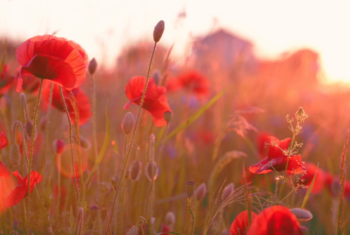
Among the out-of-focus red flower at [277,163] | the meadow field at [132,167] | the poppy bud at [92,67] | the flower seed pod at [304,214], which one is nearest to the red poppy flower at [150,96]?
the meadow field at [132,167]

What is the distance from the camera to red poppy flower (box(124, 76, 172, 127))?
101 centimetres

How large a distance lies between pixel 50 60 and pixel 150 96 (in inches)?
15.0

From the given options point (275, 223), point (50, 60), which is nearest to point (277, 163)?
point (275, 223)

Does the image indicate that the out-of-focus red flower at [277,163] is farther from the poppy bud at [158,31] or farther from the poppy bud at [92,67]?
the poppy bud at [92,67]

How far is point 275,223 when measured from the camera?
530 millimetres

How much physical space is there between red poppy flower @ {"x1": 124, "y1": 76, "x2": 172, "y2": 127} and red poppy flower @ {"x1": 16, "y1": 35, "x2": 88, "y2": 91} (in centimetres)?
22

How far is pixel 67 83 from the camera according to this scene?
2.59 ft

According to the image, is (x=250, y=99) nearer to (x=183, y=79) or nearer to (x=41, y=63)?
(x=183, y=79)

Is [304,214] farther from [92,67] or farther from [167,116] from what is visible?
[92,67]

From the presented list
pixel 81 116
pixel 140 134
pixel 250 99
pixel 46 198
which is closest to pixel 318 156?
pixel 250 99

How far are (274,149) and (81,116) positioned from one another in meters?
0.75

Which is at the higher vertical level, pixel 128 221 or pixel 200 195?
pixel 200 195

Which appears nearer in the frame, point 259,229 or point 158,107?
point 259,229

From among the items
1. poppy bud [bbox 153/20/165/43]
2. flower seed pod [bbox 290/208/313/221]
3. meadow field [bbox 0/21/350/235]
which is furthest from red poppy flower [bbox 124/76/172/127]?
flower seed pod [bbox 290/208/313/221]
